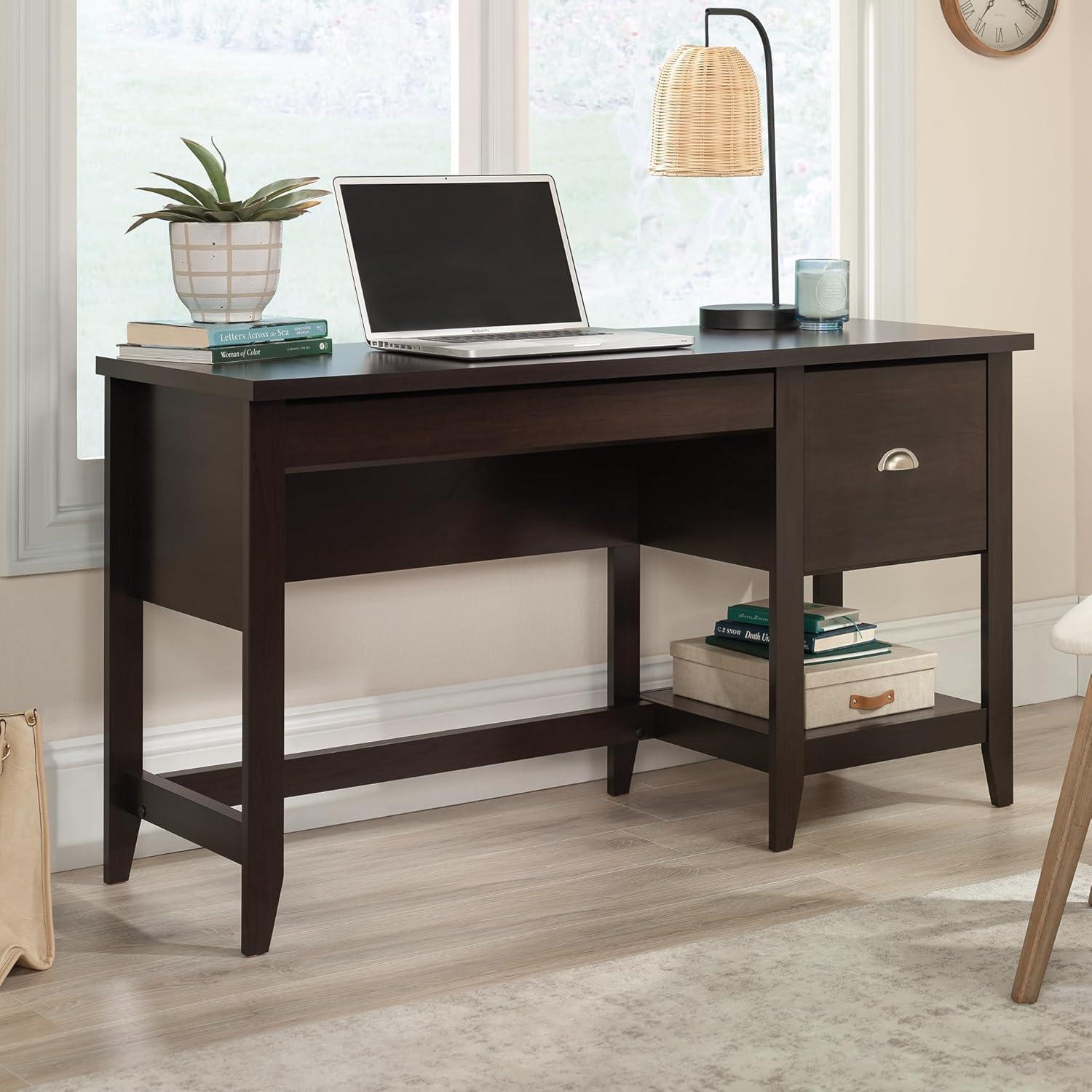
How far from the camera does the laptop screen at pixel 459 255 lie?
2480mm

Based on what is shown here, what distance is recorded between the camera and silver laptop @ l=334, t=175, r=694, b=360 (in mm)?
2463

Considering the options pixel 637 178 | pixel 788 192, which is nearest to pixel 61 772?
pixel 637 178

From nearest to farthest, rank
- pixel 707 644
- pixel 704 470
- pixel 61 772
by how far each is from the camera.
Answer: pixel 61 772
pixel 704 470
pixel 707 644

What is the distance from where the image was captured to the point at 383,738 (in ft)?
9.52

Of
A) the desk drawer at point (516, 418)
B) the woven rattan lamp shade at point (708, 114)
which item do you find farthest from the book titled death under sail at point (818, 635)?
the woven rattan lamp shade at point (708, 114)

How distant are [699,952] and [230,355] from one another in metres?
1.01

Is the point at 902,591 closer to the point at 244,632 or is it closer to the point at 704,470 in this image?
the point at 704,470

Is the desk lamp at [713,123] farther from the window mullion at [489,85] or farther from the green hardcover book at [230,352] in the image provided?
the green hardcover book at [230,352]

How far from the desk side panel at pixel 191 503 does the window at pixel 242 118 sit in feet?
0.75

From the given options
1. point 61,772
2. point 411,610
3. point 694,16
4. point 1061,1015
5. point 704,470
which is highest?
point 694,16

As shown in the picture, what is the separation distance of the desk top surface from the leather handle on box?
57 cm

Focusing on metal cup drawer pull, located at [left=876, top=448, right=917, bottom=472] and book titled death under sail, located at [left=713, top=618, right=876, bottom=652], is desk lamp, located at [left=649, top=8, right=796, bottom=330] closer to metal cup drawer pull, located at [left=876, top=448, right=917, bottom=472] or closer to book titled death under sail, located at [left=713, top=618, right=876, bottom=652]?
metal cup drawer pull, located at [left=876, top=448, right=917, bottom=472]

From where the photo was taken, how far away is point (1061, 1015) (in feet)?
6.63

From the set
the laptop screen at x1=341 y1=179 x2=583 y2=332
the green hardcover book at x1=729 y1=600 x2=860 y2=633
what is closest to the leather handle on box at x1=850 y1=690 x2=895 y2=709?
the green hardcover book at x1=729 y1=600 x2=860 y2=633
